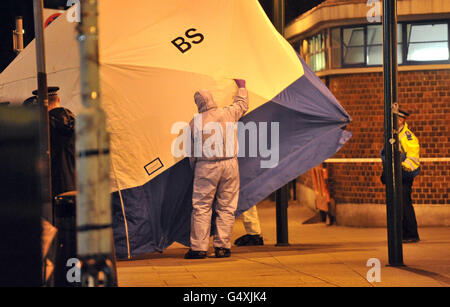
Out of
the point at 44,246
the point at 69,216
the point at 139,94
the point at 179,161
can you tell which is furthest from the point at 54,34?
the point at 44,246

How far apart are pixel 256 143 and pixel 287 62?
112 cm

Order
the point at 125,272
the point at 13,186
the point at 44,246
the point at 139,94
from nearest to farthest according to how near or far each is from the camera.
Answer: the point at 13,186 < the point at 44,246 < the point at 125,272 < the point at 139,94

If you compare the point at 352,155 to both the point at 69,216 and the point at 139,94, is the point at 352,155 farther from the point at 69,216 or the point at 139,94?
the point at 69,216

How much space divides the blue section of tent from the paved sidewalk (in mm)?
522

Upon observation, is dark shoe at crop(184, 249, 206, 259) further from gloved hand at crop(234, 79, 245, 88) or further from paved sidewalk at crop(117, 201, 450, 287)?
gloved hand at crop(234, 79, 245, 88)

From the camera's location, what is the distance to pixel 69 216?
679cm

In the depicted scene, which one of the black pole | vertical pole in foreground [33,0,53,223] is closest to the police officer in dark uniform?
vertical pole in foreground [33,0,53,223]

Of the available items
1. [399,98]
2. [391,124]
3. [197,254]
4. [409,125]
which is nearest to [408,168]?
[409,125]

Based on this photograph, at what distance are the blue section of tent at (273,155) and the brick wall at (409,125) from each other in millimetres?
2664

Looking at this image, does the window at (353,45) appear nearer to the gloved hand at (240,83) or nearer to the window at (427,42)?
the window at (427,42)

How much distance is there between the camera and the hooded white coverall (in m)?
9.87

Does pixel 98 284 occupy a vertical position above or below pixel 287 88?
below

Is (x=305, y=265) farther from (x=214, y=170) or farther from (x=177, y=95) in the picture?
(x=177, y=95)

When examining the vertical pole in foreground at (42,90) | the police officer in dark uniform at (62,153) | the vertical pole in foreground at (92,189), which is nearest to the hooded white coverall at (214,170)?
the police officer in dark uniform at (62,153)
